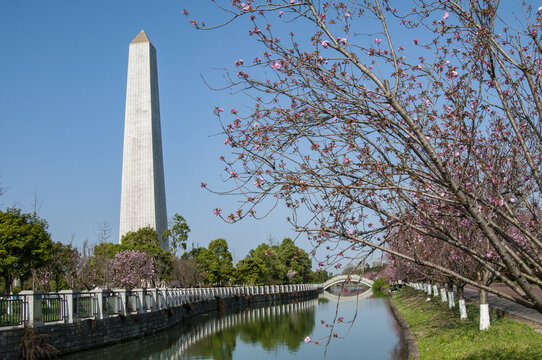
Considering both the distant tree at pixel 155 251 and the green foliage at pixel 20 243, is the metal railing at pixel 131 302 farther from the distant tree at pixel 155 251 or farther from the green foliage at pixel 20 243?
the distant tree at pixel 155 251

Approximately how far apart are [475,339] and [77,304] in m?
12.2

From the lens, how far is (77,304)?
60.6 ft

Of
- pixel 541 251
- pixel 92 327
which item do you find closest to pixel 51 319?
pixel 92 327

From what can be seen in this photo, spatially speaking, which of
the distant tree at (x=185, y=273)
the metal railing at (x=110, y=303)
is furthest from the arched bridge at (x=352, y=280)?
the distant tree at (x=185, y=273)

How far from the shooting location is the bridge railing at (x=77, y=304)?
1500 centimetres

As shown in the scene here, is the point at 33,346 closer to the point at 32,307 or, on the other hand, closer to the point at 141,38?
the point at 32,307

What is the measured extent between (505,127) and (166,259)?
44.0 m

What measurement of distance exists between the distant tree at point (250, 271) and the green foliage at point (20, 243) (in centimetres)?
3947

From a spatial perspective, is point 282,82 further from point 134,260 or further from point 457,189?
point 134,260

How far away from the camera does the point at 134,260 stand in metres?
45.3

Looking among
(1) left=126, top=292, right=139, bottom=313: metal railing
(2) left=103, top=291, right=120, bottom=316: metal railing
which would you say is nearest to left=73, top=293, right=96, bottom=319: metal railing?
(2) left=103, top=291, right=120, bottom=316: metal railing

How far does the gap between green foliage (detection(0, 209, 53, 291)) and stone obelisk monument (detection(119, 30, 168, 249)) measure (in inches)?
1597

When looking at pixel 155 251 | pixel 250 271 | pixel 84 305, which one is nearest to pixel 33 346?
pixel 84 305

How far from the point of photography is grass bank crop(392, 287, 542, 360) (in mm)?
11172
